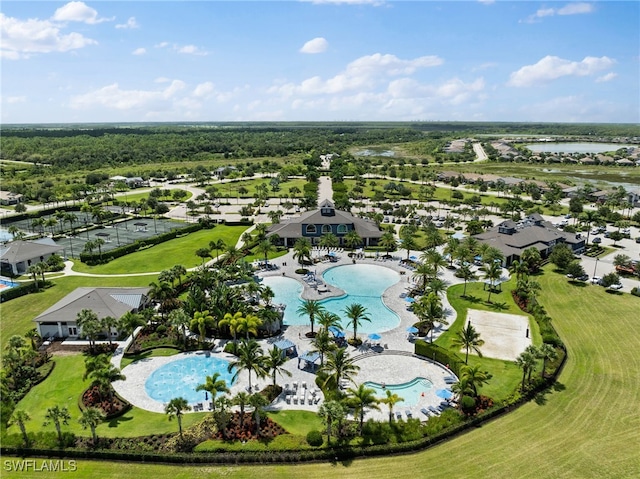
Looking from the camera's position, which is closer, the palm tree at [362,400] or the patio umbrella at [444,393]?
the palm tree at [362,400]

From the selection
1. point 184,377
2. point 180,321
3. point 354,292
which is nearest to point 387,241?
point 354,292

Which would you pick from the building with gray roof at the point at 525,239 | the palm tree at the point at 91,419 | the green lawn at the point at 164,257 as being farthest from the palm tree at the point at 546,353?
the green lawn at the point at 164,257

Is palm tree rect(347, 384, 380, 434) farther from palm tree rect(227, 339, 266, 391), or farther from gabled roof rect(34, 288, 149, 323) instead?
gabled roof rect(34, 288, 149, 323)

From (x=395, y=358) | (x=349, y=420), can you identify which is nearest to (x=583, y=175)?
(x=395, y=358)

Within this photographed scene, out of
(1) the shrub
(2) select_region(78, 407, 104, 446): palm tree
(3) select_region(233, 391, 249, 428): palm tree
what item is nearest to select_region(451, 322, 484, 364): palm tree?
(1) the shrub

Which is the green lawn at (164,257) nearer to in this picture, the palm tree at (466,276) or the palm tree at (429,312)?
the palm tree at (429,312)

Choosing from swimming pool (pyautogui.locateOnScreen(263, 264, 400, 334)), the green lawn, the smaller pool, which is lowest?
the smaller pool

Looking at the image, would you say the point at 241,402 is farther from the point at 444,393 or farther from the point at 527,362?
the point at 527,362
